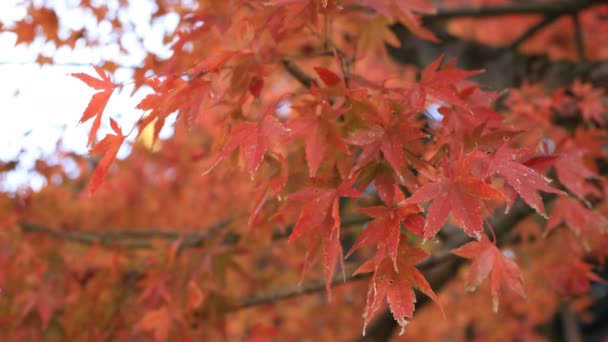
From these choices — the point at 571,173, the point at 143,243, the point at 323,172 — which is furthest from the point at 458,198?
the point at 143,243

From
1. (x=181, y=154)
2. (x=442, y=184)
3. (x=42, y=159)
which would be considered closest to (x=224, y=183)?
(x=181, y=154)

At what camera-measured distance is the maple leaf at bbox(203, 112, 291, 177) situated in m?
1.23

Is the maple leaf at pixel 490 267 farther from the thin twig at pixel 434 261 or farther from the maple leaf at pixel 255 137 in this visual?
the thin twig at pixel 434 261

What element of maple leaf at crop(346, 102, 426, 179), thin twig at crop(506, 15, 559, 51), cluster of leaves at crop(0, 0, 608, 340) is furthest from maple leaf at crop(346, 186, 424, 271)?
thin twig at crop(506, 15, 559, 51)

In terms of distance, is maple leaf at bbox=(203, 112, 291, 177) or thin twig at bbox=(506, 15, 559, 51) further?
thin twig at bbox=(506, 15, 559, 51)

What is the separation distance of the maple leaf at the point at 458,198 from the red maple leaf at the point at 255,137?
325 millimetres

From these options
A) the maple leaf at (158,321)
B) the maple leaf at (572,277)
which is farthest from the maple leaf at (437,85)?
the maple leaf at (158,321)

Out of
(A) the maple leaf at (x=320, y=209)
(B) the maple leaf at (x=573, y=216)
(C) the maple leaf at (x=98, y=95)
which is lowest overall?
(B) the maple leaf at (x=573, y=216)

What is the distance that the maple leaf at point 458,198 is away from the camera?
1082mm

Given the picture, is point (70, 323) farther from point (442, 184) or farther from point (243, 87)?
point (442, 184)

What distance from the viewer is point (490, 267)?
1.31m

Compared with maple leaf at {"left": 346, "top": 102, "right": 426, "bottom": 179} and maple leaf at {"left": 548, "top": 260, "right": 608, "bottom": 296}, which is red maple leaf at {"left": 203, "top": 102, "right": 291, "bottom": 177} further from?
maple leaf at {"left": 548, "top": 260, "right": 608, "bottom": 296}

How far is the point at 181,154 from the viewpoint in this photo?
206 inches

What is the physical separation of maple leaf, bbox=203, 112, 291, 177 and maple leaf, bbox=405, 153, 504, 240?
0.33m
